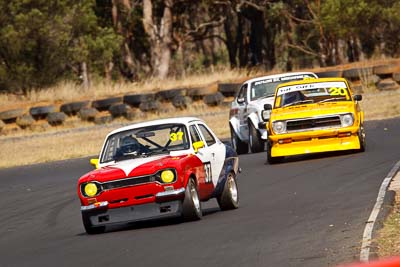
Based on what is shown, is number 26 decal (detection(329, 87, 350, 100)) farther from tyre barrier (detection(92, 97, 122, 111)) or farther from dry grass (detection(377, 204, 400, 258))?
tyre barrier (detection(92, 97, 122, 111))

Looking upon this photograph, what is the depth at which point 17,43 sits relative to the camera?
47.5 metres

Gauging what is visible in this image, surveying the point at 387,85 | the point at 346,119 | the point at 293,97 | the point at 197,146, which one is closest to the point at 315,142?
the point at 346,119

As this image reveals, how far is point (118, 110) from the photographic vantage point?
3731cm

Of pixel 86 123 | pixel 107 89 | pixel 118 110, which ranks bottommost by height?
pixel 86 123

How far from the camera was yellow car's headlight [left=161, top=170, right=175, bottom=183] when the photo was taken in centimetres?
1219

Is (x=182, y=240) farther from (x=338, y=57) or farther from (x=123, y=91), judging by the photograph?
(x=338, y=57)

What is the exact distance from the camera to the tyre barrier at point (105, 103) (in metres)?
37.8

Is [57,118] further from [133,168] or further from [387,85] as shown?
[133,168]

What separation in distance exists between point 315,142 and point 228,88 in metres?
17.1

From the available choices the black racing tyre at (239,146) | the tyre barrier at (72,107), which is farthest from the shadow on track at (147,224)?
the tyre barrier at (72,107)

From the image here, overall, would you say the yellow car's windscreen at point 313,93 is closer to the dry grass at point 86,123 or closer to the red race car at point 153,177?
the red race car at point 153,177

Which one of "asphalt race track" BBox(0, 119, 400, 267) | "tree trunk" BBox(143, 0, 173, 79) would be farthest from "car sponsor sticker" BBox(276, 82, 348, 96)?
"tree trunk" BBox(143, 0, 173, 79)

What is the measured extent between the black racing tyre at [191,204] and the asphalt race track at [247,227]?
10 centimetres

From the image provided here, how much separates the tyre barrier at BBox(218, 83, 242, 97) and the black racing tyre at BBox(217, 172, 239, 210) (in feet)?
72.0
